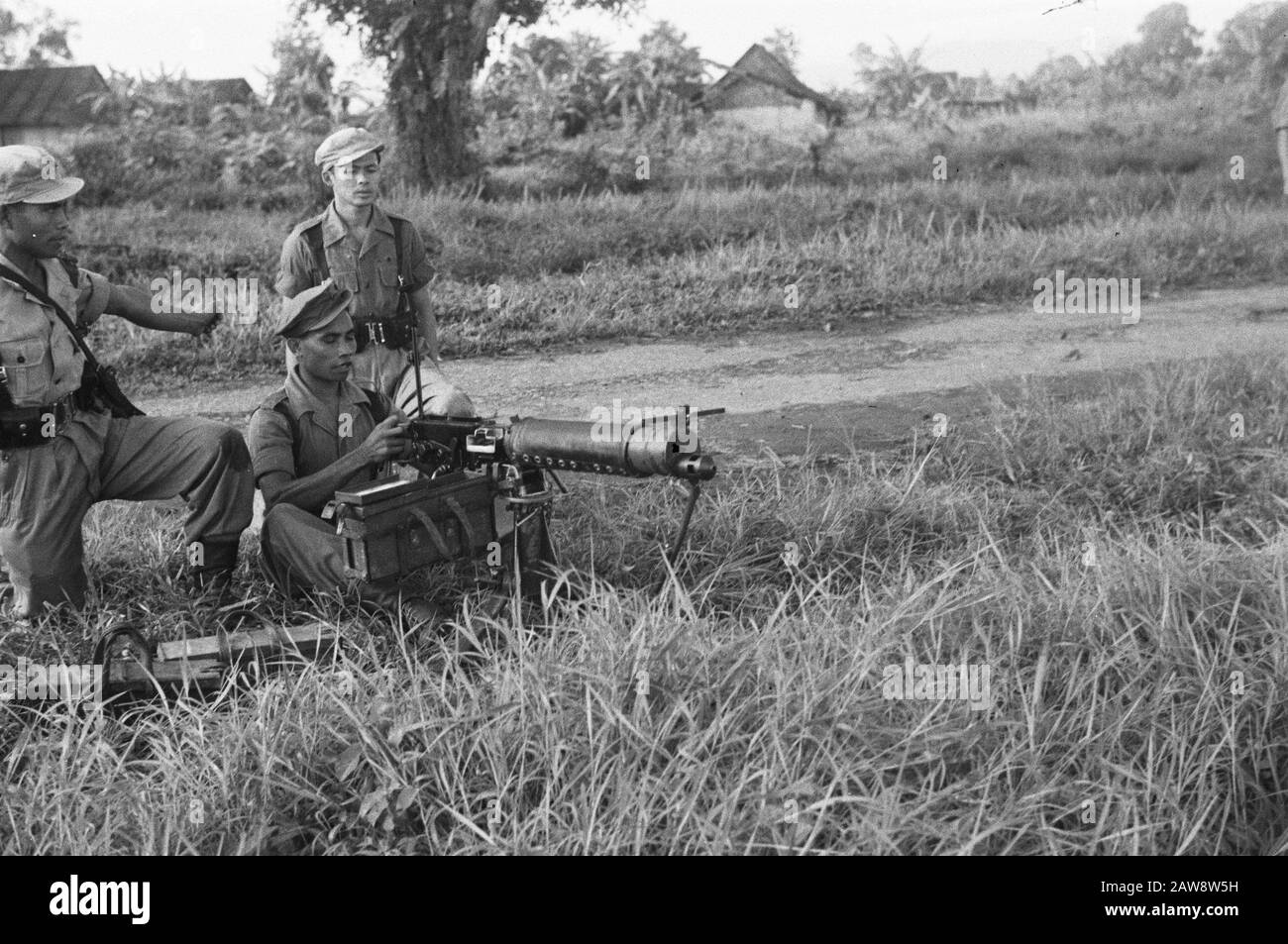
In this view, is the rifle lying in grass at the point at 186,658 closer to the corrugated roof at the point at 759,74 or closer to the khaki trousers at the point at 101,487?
the khaki trousers at the point at 101,487

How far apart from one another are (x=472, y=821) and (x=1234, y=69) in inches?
730

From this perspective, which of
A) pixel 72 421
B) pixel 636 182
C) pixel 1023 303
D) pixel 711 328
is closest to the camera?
pixel 72 421

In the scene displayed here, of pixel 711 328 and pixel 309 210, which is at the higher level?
pixel 309 210

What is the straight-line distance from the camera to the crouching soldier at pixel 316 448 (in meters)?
4.25

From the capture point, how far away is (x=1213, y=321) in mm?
9289

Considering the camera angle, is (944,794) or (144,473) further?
(144,473)

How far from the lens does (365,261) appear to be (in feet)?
18.4

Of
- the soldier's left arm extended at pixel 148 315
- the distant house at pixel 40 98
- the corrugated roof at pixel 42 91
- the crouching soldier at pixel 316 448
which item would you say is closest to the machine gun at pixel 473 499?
the crouching soldier at pixel 316 448

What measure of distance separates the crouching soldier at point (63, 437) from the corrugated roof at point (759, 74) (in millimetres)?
12283

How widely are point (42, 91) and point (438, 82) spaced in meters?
10.7

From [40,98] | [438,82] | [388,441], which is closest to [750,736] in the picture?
[388,441]
